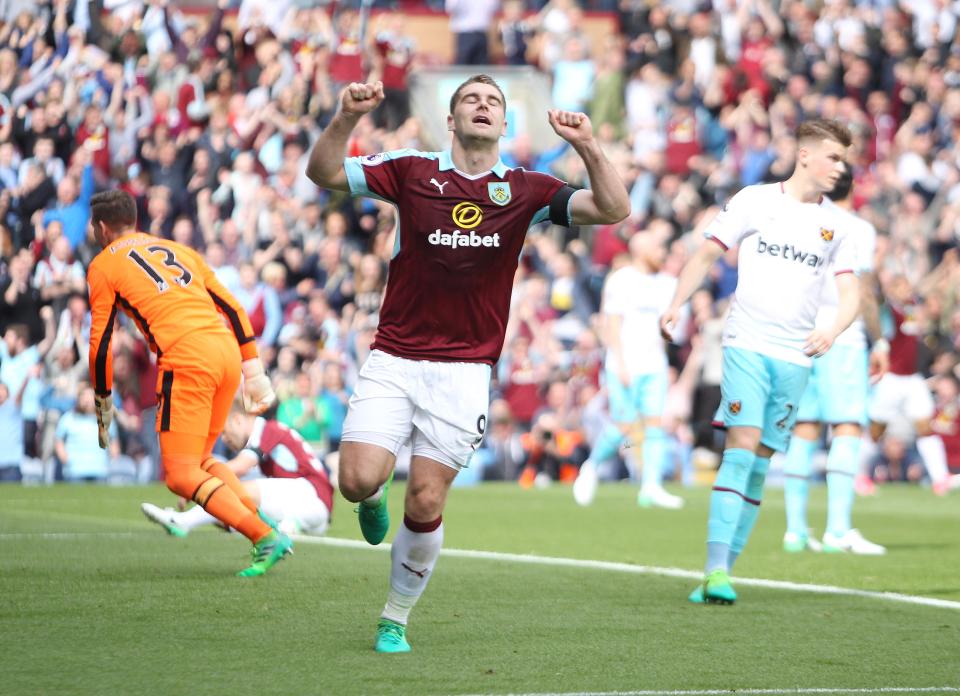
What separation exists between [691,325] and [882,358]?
383 inches

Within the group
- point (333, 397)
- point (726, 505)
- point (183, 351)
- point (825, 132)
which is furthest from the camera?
point (333, 397)

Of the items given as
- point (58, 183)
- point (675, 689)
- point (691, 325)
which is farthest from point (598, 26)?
point (675, 689)

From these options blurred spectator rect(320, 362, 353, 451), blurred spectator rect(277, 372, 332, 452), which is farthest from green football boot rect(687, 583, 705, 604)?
blurred spectator rect(320, 362, 353, 451)

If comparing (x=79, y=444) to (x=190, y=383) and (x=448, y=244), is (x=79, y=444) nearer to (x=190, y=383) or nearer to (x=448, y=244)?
(x=190, y=383)

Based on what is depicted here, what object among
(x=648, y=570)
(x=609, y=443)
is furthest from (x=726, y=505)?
(x=609, y=443)

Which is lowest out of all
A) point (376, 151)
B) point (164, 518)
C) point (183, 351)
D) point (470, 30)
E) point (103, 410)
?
point (164, 518)

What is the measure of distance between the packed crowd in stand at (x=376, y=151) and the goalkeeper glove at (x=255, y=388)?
27.6 ft

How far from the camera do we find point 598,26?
2828cm

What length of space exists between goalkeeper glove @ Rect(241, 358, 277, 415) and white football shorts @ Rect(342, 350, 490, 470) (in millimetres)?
2230

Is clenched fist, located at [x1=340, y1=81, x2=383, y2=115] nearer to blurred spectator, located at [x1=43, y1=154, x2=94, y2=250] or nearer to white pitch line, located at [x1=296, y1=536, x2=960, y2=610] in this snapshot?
white pitch line, located at [x1=296, y1=536, x2=960, y2=610]

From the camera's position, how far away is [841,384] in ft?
40.1

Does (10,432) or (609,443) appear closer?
(609,443)

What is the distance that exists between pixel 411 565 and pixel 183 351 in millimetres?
2858

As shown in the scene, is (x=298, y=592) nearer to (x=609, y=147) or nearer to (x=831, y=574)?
(x=831, y=574)
